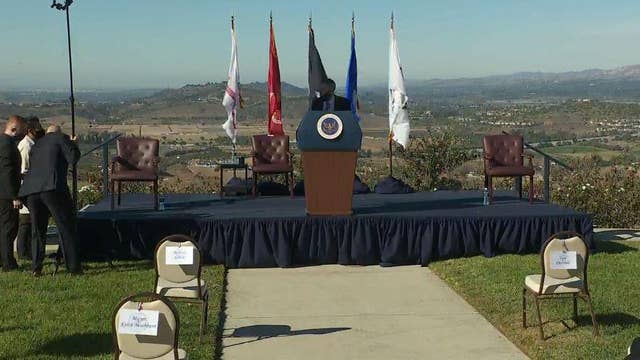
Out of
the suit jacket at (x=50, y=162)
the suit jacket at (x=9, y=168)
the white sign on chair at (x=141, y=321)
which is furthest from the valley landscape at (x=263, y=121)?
the white sign on chair at (x=141, y=321)

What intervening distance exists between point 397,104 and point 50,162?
6.52 m

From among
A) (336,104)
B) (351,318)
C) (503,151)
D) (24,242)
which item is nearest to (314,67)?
(503,151)

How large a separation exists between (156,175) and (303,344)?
478 centimetres

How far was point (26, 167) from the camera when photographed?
914cm

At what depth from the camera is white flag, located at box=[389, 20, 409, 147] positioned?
1364 centimetres

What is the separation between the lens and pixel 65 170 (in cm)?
873

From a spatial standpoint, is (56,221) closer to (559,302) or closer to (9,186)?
(9,186)

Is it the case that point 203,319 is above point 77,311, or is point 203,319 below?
above

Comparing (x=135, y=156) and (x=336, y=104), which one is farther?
(x=135, y=156)

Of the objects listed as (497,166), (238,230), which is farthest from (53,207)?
(497,166)

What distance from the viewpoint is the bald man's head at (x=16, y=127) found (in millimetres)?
8922

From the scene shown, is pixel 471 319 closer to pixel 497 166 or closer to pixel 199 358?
pixel 199 358

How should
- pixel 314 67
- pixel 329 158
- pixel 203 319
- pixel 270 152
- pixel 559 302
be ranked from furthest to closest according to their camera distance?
1. pixel 314 67
2. pixel 270 152
3. pixel 329 158
4. pixel 559 302
5. pixel 203 319

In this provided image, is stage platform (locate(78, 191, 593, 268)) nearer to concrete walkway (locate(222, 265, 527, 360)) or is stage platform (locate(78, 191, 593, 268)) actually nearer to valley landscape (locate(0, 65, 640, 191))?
concrete walkway (locate(222, 265, 527, 360))
